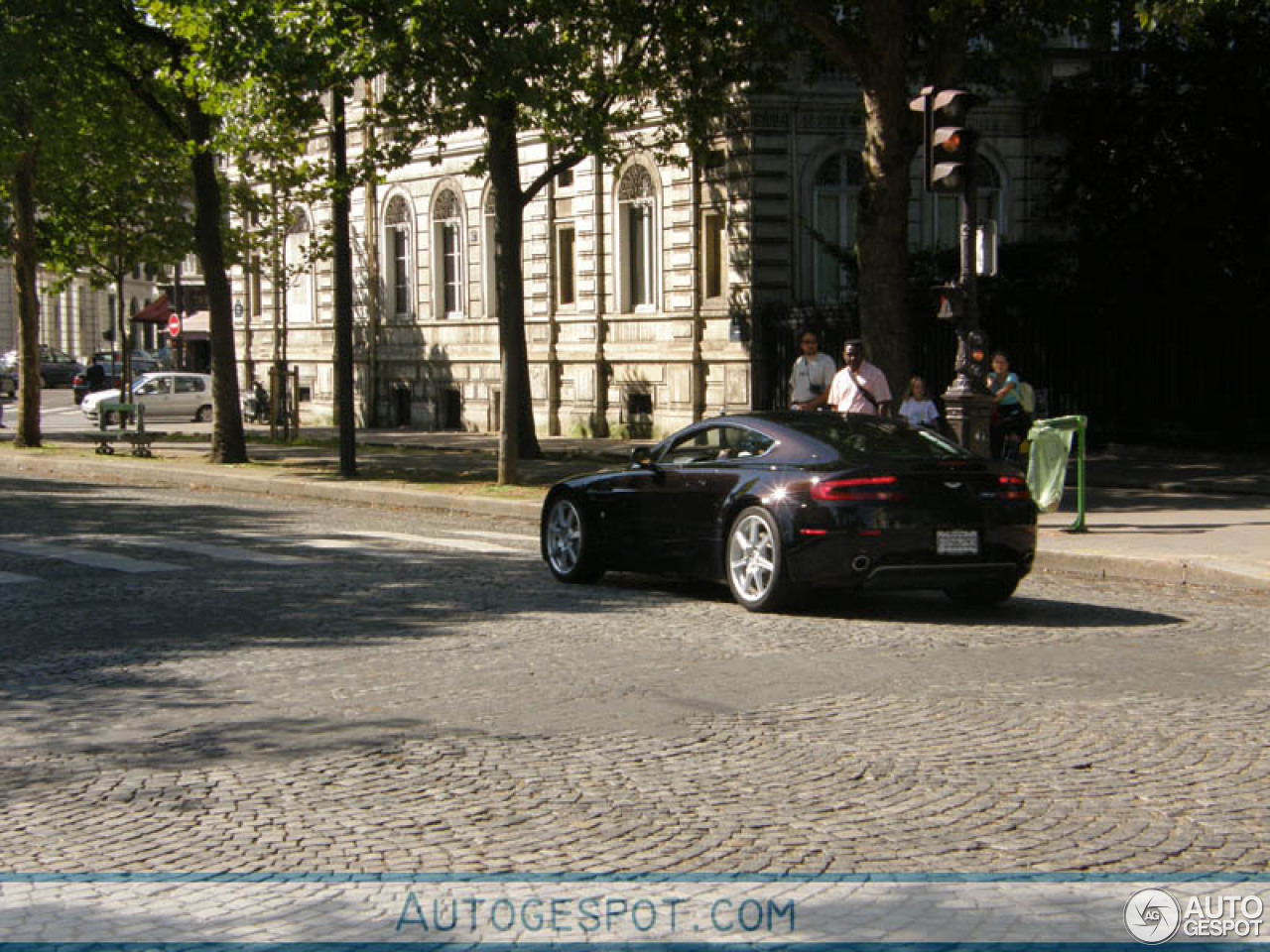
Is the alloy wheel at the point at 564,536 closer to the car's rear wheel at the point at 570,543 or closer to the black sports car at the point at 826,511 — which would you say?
the car's rear wheel at the point at 570,543

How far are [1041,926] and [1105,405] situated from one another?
2206cm

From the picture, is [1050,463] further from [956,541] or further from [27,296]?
[27,296]

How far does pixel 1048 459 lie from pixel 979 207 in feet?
49.0

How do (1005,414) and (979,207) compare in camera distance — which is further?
(979,207)

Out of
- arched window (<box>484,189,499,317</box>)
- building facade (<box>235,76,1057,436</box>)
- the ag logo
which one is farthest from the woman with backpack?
arched window (<box>484,189,499,317</box>)

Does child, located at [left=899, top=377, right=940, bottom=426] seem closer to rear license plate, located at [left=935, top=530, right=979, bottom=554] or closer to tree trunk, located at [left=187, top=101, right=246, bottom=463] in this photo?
rear license plate, located at [left=935, top=530, right=979, bottom=554]

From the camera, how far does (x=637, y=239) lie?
3186cm

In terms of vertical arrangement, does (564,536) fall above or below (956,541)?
below

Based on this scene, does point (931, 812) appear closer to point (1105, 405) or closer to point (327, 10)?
point (327, 10)

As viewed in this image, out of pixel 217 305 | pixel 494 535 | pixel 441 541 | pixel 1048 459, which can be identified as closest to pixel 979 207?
pixel 217 305

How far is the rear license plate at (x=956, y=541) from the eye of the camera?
35.5ft

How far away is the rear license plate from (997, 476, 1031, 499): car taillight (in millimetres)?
383

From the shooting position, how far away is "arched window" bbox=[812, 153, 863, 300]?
29.5 meters

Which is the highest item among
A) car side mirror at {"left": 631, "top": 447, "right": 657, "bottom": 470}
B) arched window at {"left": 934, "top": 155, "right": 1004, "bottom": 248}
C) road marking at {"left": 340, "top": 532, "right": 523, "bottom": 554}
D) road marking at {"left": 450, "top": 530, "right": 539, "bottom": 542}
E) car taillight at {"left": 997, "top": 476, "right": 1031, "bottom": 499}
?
arched window at {"left": 934, "top": 155, "right": 1004, "bottom": 248}
